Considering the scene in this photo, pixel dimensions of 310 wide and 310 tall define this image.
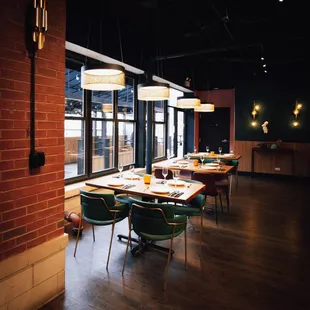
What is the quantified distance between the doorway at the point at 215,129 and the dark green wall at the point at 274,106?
71 cm

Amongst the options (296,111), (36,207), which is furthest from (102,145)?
(296,111)

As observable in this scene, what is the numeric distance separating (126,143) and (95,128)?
3.77 ft

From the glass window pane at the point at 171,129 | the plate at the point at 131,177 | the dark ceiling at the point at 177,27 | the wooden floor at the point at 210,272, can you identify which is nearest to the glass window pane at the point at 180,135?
the glass window pane at the point at 171,129

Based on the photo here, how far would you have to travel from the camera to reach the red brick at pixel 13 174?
1.94m

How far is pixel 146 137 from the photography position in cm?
618

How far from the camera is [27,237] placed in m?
2.13

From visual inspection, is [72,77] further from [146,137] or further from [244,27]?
[244,27]

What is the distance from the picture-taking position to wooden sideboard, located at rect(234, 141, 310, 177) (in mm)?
8180

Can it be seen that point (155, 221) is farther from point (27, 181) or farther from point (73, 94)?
point (73, 94)

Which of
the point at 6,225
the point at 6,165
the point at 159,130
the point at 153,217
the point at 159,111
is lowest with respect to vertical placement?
the point at 153,217

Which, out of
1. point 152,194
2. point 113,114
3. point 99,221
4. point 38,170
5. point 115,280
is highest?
point 113,114

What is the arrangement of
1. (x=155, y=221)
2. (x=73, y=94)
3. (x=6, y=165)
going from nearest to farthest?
(x=6, y=165) → (x=155, y=221) → (x=73, y=94)

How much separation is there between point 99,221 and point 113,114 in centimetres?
280

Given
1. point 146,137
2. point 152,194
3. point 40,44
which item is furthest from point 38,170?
point 146,137
